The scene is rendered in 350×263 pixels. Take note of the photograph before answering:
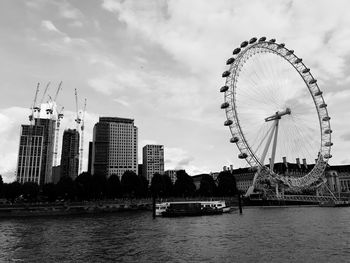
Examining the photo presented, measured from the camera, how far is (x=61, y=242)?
151 feet

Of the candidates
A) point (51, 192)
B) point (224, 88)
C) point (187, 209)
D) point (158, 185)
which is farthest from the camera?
point (158, 185)

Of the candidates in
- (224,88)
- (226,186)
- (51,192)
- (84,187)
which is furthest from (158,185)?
(224,88)

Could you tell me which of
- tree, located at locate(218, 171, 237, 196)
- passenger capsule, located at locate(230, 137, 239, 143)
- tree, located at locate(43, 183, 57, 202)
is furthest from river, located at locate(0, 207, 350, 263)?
tree, located at locate(218, 171, 237, 196)

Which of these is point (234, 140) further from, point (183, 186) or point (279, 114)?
point (183, 186)

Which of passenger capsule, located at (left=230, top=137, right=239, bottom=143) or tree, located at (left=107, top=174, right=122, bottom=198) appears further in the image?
tree, located at (left=107, top=174, right=122, bottom=198)

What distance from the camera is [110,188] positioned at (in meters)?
138

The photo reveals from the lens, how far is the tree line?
13400 cm

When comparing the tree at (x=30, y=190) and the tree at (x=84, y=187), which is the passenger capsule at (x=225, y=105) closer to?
the tree at (x=84, y=187)

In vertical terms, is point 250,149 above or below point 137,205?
above

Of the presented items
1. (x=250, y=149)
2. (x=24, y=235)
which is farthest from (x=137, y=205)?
(x=24, y=235)

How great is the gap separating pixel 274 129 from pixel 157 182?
59428 mm

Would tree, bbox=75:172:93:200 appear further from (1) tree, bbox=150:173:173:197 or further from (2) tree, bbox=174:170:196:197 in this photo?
(2) tree, bbox=174:170:196:197

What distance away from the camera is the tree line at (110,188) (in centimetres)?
13400

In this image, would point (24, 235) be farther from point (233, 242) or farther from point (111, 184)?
point (111, 184)
